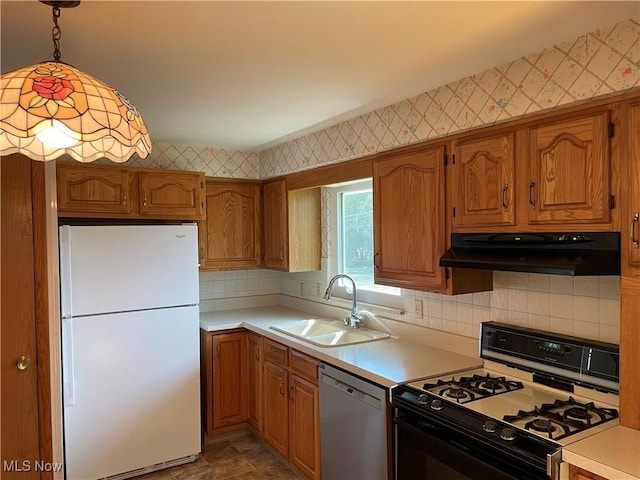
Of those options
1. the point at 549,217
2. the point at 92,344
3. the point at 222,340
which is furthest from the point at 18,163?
the point at 549,217

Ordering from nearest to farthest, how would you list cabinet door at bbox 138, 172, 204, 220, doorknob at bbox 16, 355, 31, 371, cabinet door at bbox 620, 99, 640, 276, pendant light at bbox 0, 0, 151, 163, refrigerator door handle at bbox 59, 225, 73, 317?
1. pendant light at bbox 0, 0, 151, 163
2. cabinet door at bbox 620, 99, 640, 276
3. doorknob at bbox 16, 355, 31, 371
4. refrigerator door handle at bbox 59, 225, 73, 317
5. cabinet door at bbox 138, 172, 204, 220

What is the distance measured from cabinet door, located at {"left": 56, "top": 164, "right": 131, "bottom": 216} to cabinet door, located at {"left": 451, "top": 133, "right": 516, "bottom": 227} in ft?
6.95

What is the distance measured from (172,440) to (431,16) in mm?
2929

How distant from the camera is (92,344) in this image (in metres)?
2.80

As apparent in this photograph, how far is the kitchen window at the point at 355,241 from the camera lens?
326 centimetres

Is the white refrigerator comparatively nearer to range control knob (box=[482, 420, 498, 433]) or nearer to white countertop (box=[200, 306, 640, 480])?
white countertop (box=[200, 306, 640, 480])

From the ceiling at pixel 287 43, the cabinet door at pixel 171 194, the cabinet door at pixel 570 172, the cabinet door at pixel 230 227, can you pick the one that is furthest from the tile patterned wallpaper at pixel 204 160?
the cabinet door at pixel 570 172

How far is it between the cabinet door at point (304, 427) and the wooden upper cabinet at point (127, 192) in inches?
55.7

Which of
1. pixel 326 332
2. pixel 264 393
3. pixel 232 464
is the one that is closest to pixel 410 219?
pixel 326 332

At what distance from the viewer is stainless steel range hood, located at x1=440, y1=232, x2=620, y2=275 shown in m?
1.60

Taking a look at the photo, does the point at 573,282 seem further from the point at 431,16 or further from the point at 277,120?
the point at 277,120

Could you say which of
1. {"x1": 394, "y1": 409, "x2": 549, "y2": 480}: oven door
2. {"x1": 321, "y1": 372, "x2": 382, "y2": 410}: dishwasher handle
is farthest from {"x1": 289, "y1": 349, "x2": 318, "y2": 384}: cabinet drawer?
{"x1": 394, "y1": 409, "x2": 549, "y2": 480}: oven door

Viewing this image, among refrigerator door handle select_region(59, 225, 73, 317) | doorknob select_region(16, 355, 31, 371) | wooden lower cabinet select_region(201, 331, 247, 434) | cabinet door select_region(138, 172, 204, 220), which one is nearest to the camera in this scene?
doorknob select_region(16, 355, 31, 371)

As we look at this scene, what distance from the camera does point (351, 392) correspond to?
7.65 feet
